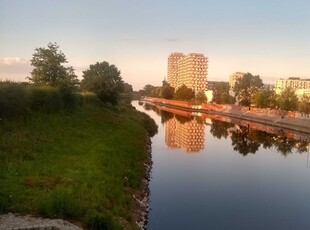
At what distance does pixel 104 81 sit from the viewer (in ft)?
185

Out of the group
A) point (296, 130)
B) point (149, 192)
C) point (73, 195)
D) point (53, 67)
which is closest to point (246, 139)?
point (296, 130)

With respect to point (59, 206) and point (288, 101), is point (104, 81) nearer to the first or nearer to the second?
point (288, 101)

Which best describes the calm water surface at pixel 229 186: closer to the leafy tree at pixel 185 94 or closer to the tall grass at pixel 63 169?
the tall grass at pixel 63 169

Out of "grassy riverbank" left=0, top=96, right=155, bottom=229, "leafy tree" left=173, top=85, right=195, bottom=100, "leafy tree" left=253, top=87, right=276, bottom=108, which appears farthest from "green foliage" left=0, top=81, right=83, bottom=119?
"leafy tree" left=173, top=85, right=195, bottom=100

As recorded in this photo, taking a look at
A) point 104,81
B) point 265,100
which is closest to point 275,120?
point 265,100

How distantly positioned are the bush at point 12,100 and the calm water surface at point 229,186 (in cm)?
898

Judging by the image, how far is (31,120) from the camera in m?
23.9

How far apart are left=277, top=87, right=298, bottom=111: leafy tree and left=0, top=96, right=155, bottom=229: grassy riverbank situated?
57.4 m

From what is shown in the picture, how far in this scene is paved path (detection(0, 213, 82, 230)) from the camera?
9.48 meters

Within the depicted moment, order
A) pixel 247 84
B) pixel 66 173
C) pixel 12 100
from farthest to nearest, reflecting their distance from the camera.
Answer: pixel 247 84
pixel 12 100
pixel 66 173

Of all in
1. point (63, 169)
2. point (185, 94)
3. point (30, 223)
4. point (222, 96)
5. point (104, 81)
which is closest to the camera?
point (30, 223)

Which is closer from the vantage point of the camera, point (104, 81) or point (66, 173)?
point (66, 173)

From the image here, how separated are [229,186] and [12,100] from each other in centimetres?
1370

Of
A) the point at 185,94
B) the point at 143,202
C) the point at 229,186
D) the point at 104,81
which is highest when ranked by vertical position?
the point at 104,81
